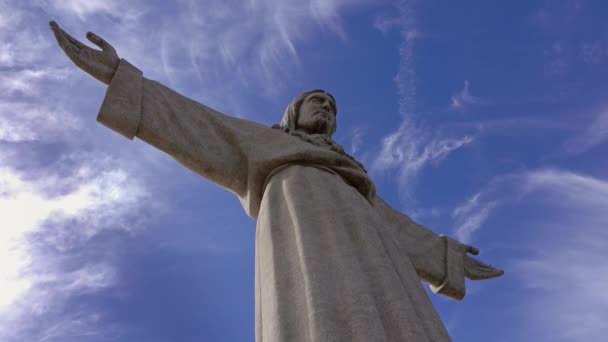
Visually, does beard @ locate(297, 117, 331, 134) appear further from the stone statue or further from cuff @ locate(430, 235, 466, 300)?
cuff @ locate(430, 235, 466, 300)

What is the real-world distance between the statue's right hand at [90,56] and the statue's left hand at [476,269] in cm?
467

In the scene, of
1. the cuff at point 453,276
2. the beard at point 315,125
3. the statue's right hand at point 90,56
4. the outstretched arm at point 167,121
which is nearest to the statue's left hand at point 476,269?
the cuff at point 453,276

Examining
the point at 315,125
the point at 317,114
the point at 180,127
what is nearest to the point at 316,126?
the point at 315,125

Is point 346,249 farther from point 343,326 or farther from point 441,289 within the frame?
point 441,289

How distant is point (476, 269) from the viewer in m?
7.96

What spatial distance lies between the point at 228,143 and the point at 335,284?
2838 mm

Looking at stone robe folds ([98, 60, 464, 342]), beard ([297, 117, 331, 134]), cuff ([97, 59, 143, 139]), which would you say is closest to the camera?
stone robe folds ([98, 60, 464, 342])

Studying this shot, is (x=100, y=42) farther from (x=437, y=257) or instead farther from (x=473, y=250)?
(x=473, y=250)

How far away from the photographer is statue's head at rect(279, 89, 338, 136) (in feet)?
25.8

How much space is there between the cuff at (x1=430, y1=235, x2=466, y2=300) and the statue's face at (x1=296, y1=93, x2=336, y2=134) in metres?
2.07

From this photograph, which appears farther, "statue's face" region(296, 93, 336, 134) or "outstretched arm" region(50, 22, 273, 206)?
"statue's face" region(296, 93, 336, 134)

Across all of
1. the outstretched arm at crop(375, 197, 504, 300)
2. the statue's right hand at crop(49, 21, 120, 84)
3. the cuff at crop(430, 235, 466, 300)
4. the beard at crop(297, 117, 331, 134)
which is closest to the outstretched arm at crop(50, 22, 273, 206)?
the statue's right hand at crop(49, 21, 120, 84)

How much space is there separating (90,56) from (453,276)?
4706 millimetres

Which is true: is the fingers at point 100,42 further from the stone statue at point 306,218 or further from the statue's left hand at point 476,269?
the statue's left hand at point 476,269
